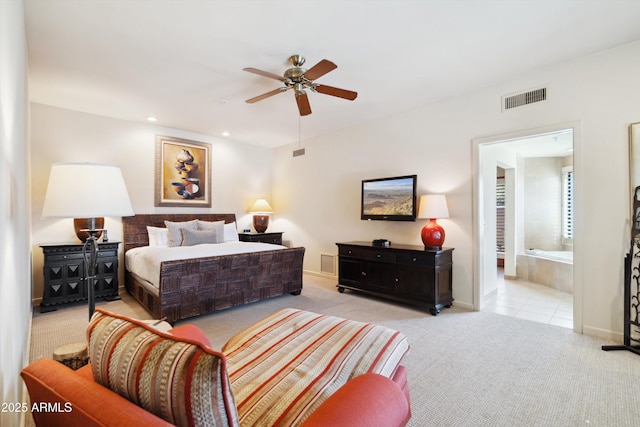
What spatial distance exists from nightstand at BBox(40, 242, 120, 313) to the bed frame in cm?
36

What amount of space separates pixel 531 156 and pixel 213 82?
6422 mm

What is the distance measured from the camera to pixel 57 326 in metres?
3.28

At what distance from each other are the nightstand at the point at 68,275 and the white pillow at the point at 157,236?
63cm

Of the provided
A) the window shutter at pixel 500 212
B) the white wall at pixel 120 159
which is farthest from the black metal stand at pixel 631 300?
the white wall at pixel 120 159

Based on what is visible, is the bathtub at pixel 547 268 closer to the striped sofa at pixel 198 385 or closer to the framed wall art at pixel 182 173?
the striped sofa at pixel 198 385

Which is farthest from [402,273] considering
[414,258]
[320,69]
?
[320,69]

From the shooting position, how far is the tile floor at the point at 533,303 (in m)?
3.61

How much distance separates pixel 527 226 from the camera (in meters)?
6.38

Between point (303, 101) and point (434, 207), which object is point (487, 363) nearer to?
point (434, 207)

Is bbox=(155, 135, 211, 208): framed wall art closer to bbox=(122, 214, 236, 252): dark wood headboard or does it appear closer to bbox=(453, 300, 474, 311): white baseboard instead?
bbox=(122, 214, 236, 252): dark wood headboard

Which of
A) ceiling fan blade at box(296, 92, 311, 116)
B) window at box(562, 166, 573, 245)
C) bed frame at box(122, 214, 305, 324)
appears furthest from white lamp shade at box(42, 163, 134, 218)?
window at box(562, 166, 573, 245)

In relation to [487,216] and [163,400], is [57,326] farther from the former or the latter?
[487,216]

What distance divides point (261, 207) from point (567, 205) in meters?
6.43

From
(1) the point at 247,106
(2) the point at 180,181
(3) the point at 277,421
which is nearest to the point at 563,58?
(1) the point at 247,106
